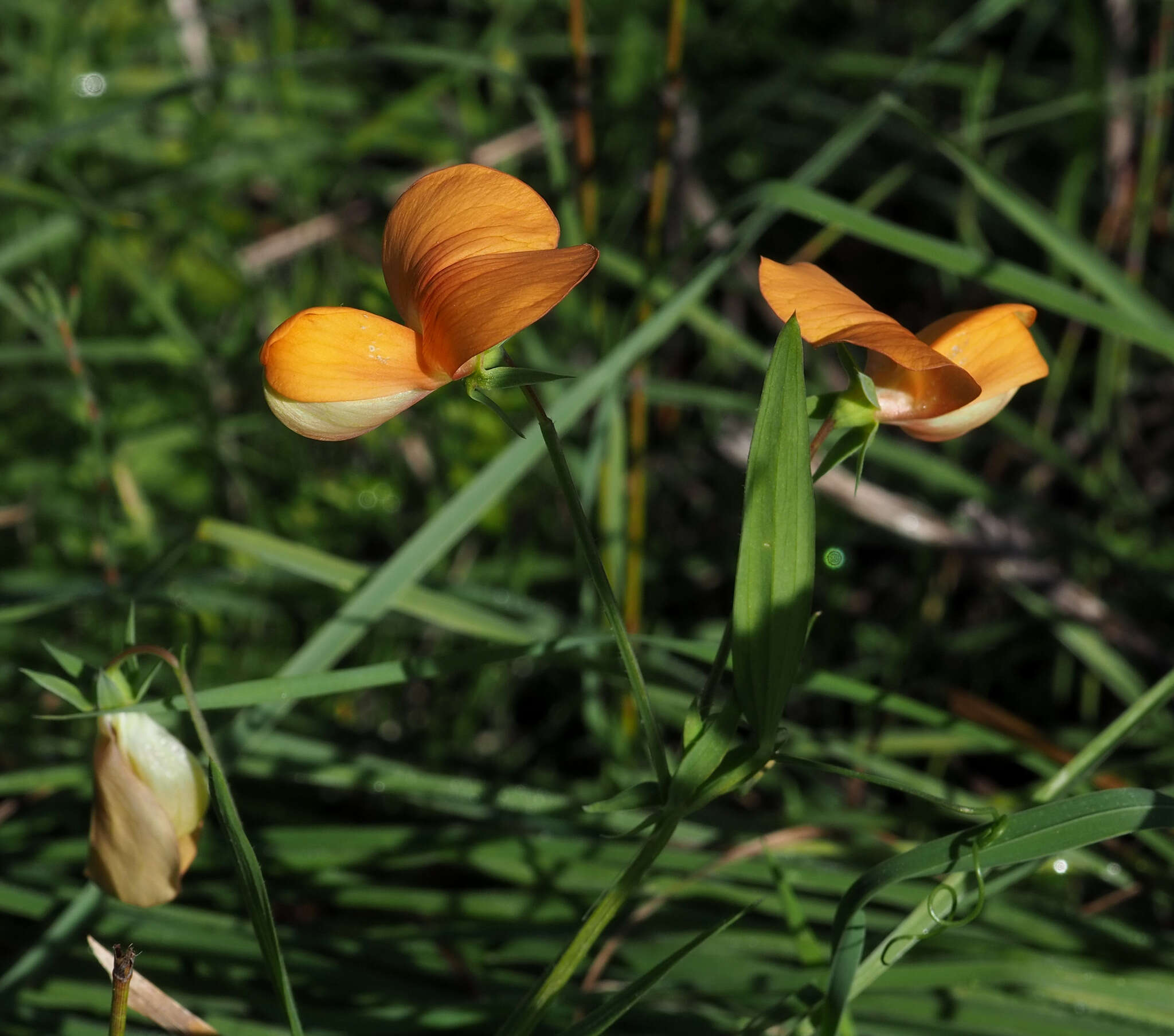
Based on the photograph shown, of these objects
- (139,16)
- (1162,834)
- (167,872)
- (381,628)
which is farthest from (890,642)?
(139,16)

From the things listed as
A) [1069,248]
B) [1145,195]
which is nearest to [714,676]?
[1069,248]

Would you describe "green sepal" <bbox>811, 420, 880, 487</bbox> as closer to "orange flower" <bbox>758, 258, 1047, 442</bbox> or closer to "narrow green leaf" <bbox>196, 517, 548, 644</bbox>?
"orange flower" <bbox>758, 258, 1047, 442</bbox>

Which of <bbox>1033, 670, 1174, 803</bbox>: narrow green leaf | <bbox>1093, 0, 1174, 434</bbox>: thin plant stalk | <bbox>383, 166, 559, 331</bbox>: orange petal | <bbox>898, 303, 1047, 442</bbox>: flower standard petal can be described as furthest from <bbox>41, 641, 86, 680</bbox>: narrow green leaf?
<bbox>1093, 0, 1174, 434</bbox>: thin plant stalk

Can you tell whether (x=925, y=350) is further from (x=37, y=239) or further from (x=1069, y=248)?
(x=37, y=239)

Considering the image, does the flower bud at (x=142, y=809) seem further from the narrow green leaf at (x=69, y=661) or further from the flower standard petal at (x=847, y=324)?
the flower standard petal at (x=847, y=324)

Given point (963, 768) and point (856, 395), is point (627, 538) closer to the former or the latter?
point (963, 768)

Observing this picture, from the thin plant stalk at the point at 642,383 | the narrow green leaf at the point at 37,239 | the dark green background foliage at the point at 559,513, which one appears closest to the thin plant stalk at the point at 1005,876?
the dark green background foliage at the point at 559,513
